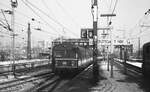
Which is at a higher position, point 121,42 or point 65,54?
point 121,42

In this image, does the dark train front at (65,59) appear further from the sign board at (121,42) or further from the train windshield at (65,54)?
the sign board at (121,42)

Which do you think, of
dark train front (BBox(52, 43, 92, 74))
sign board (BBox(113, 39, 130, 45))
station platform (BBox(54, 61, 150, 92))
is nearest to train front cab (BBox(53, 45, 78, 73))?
dark train front (BBox(52, 43, 92, 74))

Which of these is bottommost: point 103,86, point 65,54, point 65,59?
point 103,86

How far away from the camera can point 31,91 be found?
34.5ft

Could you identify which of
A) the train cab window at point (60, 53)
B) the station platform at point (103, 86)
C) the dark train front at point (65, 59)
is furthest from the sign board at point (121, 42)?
the station platform at point (103, 86)

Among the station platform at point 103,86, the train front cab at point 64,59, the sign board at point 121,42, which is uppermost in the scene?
the sign board at point 121,42

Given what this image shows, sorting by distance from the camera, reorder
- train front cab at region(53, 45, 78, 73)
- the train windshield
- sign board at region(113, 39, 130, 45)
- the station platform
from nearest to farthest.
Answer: the station platform, train front cab at region(53, 45, 78, 73), the train windshield, sign board at region(113, 39, 130, 45)

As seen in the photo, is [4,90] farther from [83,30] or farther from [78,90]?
[83,30]

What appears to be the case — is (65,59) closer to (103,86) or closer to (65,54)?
(65,54)

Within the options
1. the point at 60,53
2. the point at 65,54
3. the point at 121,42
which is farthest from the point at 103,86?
the point at 121,42

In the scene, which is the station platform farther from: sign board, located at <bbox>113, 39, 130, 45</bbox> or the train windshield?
sign board, located at <bbox>113, 39, 130, 45</bbox>

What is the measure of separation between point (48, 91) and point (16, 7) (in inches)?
443

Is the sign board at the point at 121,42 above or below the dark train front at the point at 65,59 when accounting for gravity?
above

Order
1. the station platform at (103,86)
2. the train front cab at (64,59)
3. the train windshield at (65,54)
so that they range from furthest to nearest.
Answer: the train windshield at (65,54)
the train front cab at (64,59)
the station platform at (103,86)
